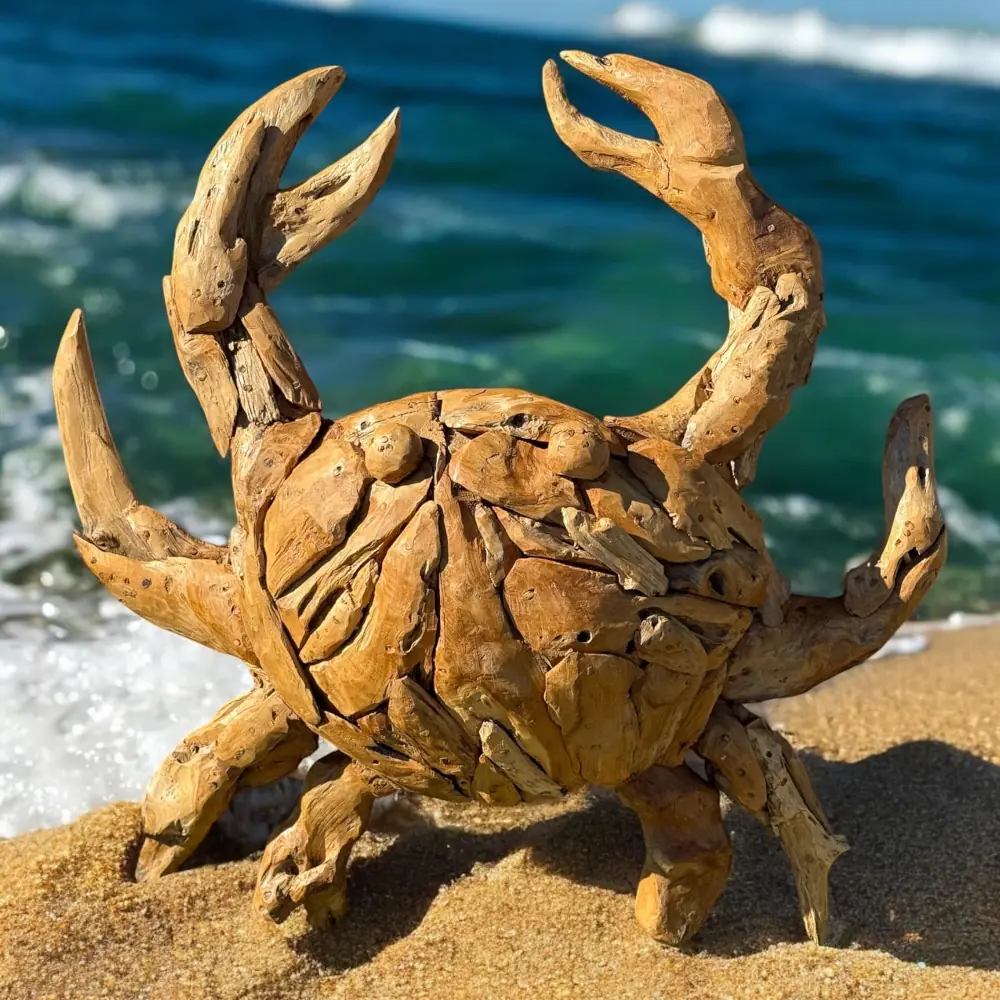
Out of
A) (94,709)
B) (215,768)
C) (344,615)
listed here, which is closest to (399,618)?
(344,615)

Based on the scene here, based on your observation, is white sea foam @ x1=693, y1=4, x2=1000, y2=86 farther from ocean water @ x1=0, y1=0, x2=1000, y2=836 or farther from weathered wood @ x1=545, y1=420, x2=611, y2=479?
weathered wood @ x1=545, y1=420, x2=611, y2=479

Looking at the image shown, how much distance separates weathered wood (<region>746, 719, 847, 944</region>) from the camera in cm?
249

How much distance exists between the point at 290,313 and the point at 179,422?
1.75 m

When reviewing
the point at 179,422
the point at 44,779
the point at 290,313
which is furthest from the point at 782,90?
the point at 44,779

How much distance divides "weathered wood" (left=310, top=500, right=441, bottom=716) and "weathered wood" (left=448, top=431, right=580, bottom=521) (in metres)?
0.09

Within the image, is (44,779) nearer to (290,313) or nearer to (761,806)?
(761,806)

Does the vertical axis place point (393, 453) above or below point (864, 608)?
above

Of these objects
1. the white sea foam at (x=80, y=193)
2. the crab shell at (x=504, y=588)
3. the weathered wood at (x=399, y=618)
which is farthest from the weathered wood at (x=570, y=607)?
the white sea foam at (x=80, y=193)

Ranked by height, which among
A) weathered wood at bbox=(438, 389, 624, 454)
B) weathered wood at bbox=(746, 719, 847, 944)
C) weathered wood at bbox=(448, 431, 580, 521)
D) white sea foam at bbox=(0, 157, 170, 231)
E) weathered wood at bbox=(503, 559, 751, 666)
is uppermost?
weathered wood at bbox=(438, 389, 624, 454)

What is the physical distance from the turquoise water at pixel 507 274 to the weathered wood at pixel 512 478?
3219 millimetres

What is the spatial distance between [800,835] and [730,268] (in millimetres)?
1182

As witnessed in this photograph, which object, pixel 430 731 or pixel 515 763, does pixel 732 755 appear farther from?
pixel 430 731

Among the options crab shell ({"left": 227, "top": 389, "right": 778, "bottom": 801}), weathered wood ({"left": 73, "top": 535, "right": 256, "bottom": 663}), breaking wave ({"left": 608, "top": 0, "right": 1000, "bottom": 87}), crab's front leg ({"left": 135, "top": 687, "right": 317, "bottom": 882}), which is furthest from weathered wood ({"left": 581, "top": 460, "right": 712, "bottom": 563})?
breaking wave ({"left": 608, "top": 0, "right": 1000, "bottom": 87})

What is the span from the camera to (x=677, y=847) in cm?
247
